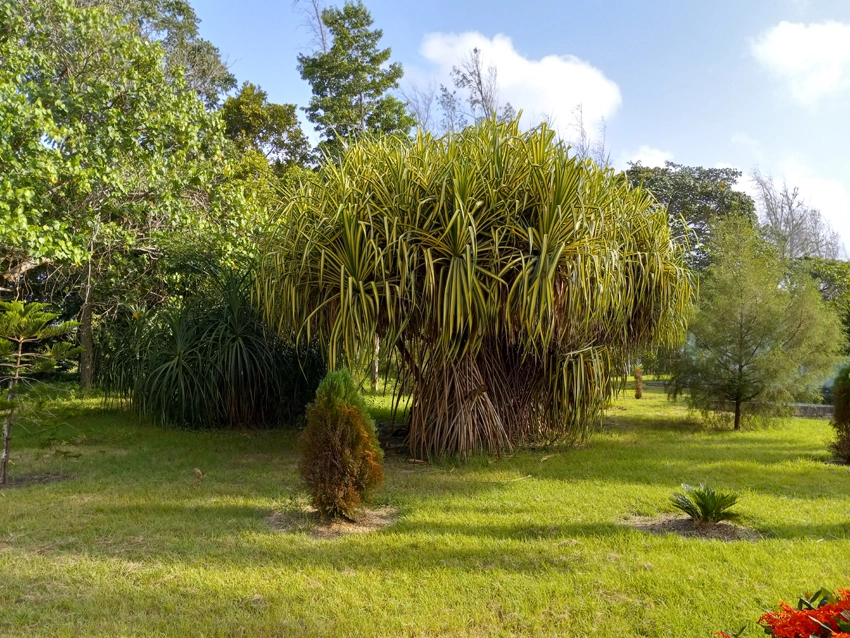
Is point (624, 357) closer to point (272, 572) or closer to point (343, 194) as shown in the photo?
point (343, 194)

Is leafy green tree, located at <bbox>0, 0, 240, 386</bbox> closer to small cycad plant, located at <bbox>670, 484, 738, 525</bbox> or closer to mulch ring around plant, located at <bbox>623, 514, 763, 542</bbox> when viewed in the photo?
mulch ring around plant, located at <bbox>623, 514, 763, 542</bbox>

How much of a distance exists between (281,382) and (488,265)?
13.0 ft

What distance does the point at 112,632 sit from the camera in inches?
119

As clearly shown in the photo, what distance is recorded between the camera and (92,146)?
8992 mm

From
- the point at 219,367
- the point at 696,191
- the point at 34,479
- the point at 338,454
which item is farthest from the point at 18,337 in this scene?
the point at 696,191

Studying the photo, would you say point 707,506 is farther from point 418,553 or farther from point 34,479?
point 34,479

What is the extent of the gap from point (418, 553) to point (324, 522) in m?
0.93

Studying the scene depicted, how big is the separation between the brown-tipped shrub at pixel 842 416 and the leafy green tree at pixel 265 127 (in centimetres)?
1826

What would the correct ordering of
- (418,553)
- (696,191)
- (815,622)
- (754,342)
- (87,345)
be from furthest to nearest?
(696,191), (87,345), (754,342), (418,553), (815,622)

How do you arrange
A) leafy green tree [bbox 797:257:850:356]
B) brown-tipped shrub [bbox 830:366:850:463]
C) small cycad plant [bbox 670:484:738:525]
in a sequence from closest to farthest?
small cycad plant [bbox 670:484:738:525], brown-tipped shrub [bbox 830:366:850:463], leafy green tree [bbox 797:257:850:356]

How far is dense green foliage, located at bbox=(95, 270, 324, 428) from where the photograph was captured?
8.54 metres

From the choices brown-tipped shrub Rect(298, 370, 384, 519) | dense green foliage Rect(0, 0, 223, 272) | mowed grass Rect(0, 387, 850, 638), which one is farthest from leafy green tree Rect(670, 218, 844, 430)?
dense green foliage Rect(0, 0, 223, 272)

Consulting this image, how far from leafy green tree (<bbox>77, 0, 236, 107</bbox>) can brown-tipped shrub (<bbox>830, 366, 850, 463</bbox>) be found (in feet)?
62.7

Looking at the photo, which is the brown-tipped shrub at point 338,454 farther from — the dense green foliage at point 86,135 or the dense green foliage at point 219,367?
the dense green foliage at point 86,135
